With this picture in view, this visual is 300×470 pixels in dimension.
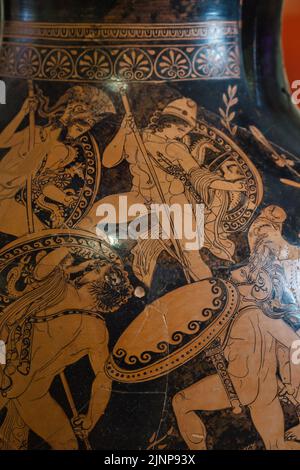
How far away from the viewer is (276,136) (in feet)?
3.91

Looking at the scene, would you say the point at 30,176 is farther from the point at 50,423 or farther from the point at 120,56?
the point at 50,423

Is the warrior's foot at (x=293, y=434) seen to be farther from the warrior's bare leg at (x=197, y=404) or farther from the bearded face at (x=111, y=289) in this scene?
the bearded face at (x=111, y=289)

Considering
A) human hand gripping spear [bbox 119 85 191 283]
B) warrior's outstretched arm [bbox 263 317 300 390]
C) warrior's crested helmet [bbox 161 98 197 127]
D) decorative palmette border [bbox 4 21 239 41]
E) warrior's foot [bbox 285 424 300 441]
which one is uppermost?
decorative palmette border [bbox 4 21 239 41]

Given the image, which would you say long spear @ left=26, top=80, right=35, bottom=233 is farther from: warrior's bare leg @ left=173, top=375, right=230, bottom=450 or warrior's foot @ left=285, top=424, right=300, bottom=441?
warrior's foot @ left=285, top=424, right=300, bottom=441

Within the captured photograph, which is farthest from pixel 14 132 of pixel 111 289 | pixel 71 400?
pixel 71 400

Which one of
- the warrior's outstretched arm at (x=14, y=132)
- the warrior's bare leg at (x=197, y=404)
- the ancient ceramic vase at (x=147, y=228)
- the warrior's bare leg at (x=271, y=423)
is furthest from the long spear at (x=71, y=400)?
the warrior's outstretched arm at (x=14, y=132)

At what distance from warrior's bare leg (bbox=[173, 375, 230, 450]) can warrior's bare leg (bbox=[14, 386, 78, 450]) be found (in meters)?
0.14

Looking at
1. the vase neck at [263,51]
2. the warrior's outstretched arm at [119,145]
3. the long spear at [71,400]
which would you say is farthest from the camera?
the vase neck at [263,51]

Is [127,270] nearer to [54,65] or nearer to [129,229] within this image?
[129,229]

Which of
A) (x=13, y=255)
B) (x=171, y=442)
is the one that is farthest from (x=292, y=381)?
(x=13, y=255)

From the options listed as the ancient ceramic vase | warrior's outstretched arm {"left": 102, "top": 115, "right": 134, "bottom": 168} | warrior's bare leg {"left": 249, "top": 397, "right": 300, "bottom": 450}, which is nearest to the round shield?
the ancient ceramic vase

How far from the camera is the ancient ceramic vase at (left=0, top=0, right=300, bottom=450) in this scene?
99 centimetres

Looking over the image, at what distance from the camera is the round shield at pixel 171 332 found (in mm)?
989

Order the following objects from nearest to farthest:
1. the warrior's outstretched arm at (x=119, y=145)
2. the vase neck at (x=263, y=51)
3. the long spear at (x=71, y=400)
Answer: the long spear at (x=71, y=400) < the warrior's outstretched arm at (x=119, y=145) < the vase neck at (x=263, y=51)
